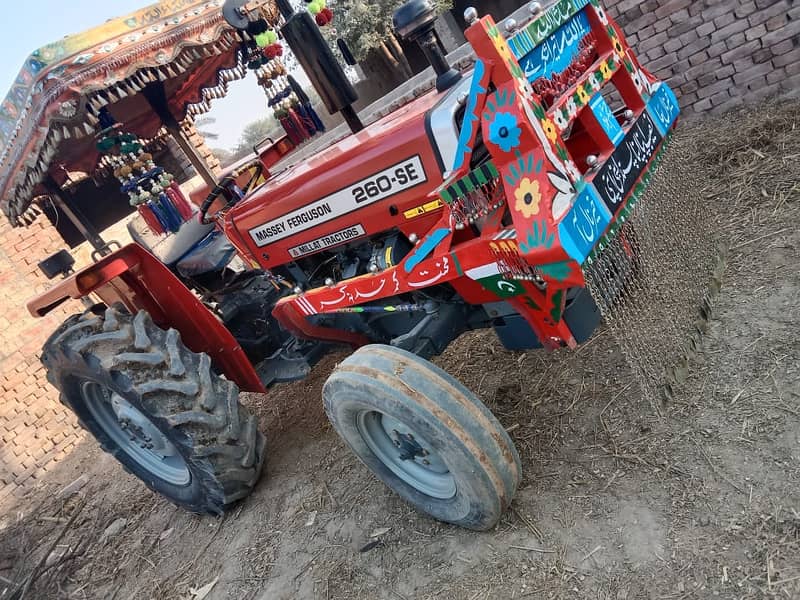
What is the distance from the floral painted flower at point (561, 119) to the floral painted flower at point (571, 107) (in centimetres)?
3

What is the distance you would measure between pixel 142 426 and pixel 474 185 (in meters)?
2.44

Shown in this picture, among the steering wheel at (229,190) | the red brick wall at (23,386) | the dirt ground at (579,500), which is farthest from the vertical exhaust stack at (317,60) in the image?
the red brick wall at (23,386)

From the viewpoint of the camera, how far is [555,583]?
1974 mm

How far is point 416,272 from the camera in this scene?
240 centimetres

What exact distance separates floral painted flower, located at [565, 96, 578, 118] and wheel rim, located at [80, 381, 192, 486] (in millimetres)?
2723

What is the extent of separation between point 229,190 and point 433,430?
7.75 feet

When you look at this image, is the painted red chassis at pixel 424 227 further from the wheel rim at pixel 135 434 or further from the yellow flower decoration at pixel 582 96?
the wheel rim at pixel 135 434

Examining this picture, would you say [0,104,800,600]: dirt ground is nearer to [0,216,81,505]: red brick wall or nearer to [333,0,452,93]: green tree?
[0,216,81,505]: red brick wall

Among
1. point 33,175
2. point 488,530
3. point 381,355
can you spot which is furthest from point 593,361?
point 33,175

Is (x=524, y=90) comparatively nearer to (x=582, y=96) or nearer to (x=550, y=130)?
(x=550, y=130)

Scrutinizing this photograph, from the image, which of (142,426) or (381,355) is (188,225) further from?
(381,355)

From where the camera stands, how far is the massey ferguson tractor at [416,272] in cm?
201

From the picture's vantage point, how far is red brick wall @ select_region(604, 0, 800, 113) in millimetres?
4309

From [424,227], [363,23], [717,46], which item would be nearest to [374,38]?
[363,23]
